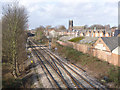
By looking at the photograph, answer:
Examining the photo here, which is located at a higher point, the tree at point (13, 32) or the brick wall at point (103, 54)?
the tree at point (13, 32)

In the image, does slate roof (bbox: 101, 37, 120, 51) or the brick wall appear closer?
the brick wall

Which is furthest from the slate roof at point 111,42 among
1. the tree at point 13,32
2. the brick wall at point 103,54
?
the tree at point 13,32

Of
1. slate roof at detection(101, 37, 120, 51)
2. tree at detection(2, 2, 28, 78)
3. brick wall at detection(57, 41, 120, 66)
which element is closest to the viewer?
tree at detection(2, 2, 28, 78)

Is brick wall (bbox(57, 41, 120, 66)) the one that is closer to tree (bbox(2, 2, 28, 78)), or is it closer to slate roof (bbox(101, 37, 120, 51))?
slate roof (bbox(101, 37, 120, 51))

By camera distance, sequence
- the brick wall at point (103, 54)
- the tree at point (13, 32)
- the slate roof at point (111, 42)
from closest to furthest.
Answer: the tree at point (13, 32) → the brick wall at point (103, 54) → the slate roof at point (111, 42)

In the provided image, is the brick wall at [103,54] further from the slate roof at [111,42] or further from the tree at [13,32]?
the tree at [13,32]

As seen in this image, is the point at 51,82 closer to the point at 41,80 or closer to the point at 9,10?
the point at 41,80

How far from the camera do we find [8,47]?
48.2ft

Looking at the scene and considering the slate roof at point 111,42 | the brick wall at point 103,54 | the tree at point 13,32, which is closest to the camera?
the tree at point 13,32

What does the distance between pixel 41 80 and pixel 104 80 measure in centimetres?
731

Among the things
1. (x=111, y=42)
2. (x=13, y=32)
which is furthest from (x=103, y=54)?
(x=13, y=32)

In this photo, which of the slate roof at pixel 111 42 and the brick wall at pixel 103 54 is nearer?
the brick wall at pixel 103 54

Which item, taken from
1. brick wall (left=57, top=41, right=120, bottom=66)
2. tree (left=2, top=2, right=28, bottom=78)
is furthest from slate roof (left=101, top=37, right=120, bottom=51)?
tree (left=2, top=2, right=28, bottom=78)

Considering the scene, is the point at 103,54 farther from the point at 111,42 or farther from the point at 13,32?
the point at 13,32
